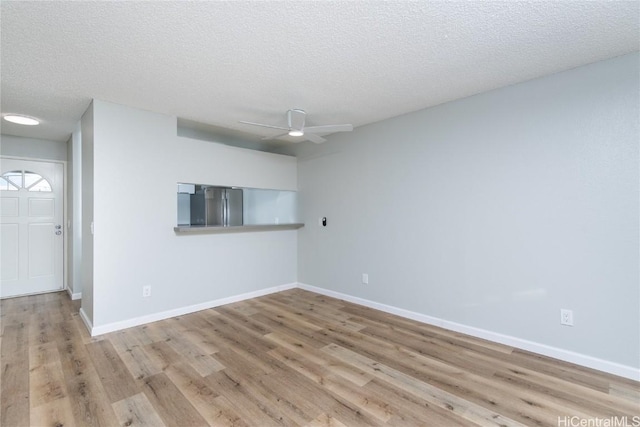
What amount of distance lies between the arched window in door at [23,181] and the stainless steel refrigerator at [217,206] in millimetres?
2704

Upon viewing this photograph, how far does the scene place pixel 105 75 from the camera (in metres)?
2.51

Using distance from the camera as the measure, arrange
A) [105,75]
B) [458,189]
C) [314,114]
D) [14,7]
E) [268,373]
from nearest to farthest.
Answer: [14,7] < [268,373] < [105,75] < [458,189] < [314,114]

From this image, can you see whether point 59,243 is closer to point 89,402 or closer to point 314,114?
point 89,402

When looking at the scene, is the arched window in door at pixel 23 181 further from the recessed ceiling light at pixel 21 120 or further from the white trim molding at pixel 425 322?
the white trim molding at pixel 425 322

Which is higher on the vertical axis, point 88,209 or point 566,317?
point 88,209

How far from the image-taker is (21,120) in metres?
3.57

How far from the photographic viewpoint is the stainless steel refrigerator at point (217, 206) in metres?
3.95

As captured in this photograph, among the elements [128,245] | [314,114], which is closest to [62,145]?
[128,245]

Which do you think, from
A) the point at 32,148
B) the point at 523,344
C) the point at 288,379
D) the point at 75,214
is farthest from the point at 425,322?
the point at 32,148

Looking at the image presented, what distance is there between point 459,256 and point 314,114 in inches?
88.6

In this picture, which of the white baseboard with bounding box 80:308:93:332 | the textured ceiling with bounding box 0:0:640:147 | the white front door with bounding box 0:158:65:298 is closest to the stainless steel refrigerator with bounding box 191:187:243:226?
the textured ceiling with bounding box 0:0:640:147

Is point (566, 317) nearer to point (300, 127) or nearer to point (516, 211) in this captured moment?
point (516, 211)

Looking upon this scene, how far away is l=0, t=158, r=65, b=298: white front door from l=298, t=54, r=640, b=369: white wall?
463cm

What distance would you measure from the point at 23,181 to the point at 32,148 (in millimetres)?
511
